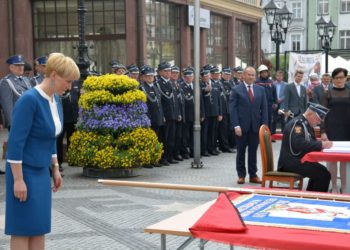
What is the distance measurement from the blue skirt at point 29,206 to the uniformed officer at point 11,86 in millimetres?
6053

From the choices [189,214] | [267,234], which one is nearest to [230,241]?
[267,234]

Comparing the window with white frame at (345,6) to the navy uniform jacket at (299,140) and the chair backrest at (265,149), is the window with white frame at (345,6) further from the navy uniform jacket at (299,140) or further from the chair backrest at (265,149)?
the navy uniform jacket at (299,140)

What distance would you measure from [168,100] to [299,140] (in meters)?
5.31

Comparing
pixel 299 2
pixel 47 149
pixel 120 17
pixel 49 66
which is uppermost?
pixel 299 2

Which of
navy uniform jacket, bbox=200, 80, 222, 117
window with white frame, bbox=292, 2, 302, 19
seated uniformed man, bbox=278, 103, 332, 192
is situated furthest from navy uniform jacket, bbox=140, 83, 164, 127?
window with white frame, bbox=292, 2, 302, 19

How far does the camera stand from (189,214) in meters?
4.25

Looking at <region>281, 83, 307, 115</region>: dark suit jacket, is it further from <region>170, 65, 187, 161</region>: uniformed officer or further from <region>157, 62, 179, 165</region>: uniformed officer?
<region>157, 62, 179, 165</region>: uniformed officer

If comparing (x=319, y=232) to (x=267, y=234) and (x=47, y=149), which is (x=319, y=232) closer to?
(x=267, y=234)

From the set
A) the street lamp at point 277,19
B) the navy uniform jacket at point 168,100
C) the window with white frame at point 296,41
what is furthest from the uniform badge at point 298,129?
the window with white frame at point 296,41

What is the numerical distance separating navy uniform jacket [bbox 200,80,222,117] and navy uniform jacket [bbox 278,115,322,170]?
A: 615 cm

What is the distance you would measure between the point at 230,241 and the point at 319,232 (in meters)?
0.48

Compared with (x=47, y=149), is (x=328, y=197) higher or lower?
lower

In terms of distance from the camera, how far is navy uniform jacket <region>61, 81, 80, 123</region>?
1152 cm

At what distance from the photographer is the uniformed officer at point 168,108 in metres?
Result: 12.8
